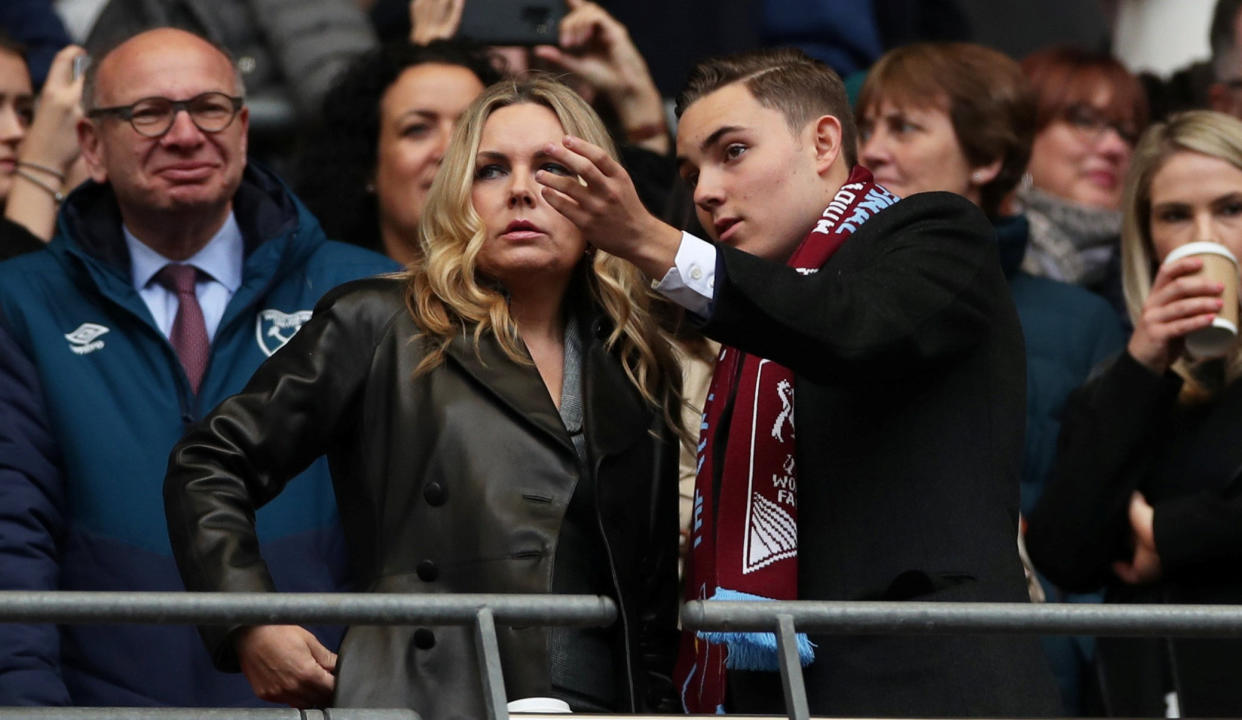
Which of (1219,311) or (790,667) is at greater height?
(1219,311)

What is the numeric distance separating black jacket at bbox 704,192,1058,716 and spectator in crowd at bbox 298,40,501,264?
2.28m

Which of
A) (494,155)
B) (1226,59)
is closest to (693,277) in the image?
(494,155)

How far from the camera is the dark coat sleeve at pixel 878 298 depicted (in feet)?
11.0

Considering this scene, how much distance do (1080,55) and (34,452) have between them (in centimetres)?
392

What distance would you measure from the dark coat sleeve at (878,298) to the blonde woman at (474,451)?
553mm

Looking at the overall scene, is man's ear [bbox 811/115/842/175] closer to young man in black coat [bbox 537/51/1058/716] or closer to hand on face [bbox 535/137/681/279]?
young man in black coat [bbox 537/51/1058/716]

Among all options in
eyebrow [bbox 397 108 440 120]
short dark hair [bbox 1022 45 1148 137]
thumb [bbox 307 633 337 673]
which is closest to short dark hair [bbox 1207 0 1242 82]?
short dark hair [bbox 1022 45 1148 137]

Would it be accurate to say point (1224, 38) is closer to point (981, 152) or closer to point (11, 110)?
point (981, 152)

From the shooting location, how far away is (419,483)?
3.74 metres

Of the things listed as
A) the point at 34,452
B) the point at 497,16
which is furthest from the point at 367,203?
the point at 34,452

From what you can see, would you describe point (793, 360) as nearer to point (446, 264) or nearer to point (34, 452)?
point (446, 264)

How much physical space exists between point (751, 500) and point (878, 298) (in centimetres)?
44

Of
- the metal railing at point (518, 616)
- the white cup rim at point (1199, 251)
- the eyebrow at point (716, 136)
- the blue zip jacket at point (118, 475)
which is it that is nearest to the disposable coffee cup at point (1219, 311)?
the white cup rim at point (1199, 251)

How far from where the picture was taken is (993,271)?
3701 mm
